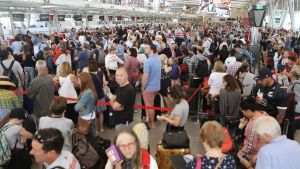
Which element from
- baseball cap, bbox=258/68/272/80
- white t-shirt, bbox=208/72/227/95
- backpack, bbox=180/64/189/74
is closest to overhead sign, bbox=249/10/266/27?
backpack, bbox=180/64/189/74

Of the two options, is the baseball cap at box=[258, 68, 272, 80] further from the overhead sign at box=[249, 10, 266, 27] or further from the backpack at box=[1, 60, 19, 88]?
the overhead sign at box=[249, 10, 266, 27]

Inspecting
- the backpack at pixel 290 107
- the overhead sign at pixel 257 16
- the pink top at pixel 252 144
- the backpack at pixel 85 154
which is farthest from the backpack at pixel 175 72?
the overhead sign at pixel 257 16

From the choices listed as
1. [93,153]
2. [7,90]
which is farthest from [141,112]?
[93,153]

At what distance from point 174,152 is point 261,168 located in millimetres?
1516

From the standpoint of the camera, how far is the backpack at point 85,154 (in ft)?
12.5

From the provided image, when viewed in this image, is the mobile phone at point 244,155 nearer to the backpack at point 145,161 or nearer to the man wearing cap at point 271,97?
the man wearing cap at point 271,97

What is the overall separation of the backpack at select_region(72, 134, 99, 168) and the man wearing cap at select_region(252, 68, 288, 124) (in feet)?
8.56

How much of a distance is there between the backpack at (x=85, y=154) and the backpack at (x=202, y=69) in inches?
211

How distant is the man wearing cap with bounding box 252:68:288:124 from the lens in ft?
16.4

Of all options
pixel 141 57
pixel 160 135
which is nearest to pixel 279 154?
pixel 160 135

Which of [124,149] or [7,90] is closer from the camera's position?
[124,149]

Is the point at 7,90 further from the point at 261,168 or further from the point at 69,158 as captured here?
the point at 261,168

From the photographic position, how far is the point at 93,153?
387 centimetres

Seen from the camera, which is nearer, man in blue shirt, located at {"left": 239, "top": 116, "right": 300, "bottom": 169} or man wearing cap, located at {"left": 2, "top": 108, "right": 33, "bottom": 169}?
man in blue shirt, located at {"left": 239, "top": 116, "right": 300, "bottom": 169}
